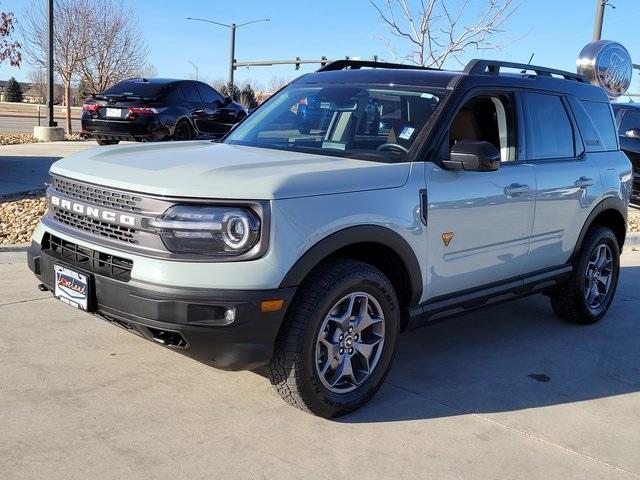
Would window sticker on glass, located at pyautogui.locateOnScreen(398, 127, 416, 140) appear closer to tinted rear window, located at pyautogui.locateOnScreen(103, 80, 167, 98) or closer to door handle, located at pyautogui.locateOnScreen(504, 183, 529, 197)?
door handle, located at pyautogui.locateOnScreen(504, 183, 529, 197)

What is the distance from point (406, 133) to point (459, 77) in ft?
1.80

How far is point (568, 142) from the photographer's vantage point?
523 centimetres

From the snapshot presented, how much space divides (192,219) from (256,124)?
1911 millimetres

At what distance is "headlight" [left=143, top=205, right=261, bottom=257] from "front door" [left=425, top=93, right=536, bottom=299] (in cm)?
121

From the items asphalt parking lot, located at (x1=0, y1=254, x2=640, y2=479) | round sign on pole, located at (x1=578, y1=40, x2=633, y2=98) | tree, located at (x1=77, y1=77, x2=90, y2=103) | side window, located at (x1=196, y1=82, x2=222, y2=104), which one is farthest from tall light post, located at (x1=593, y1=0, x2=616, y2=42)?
tree, located at (x1=77, y1=77, x2=90, y2=103)

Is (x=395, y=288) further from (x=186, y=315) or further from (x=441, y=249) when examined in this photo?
→ (x=186, y=315)

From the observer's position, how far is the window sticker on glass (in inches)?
162

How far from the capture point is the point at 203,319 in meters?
3.12

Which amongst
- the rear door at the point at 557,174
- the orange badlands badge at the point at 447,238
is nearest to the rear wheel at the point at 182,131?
the rear door at the point at 557,174

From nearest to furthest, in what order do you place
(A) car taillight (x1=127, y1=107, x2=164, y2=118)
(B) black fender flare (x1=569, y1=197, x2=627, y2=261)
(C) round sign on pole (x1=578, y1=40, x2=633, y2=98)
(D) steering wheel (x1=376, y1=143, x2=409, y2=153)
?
(D) steering wheel (x1=376, y1=143, x2=409, y2=153) < (B) black fender flare (x1=569, y1=197, x2=627, y2=261) < (C) round sign on pole (x1=578, y1=40, x2=633, y2=98) < (A) car taillight (x1=127, y1=107, x2=164, y2=118)

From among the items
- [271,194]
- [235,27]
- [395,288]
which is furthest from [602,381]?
[235,27]

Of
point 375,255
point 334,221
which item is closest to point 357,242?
point 334,221

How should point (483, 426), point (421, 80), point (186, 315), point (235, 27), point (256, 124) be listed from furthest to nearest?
point (235, 27) < point (256, 124) < point (421, 80) < point (483, 426) < point (186, 315)

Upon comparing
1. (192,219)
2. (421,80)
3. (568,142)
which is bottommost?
(192,219)
